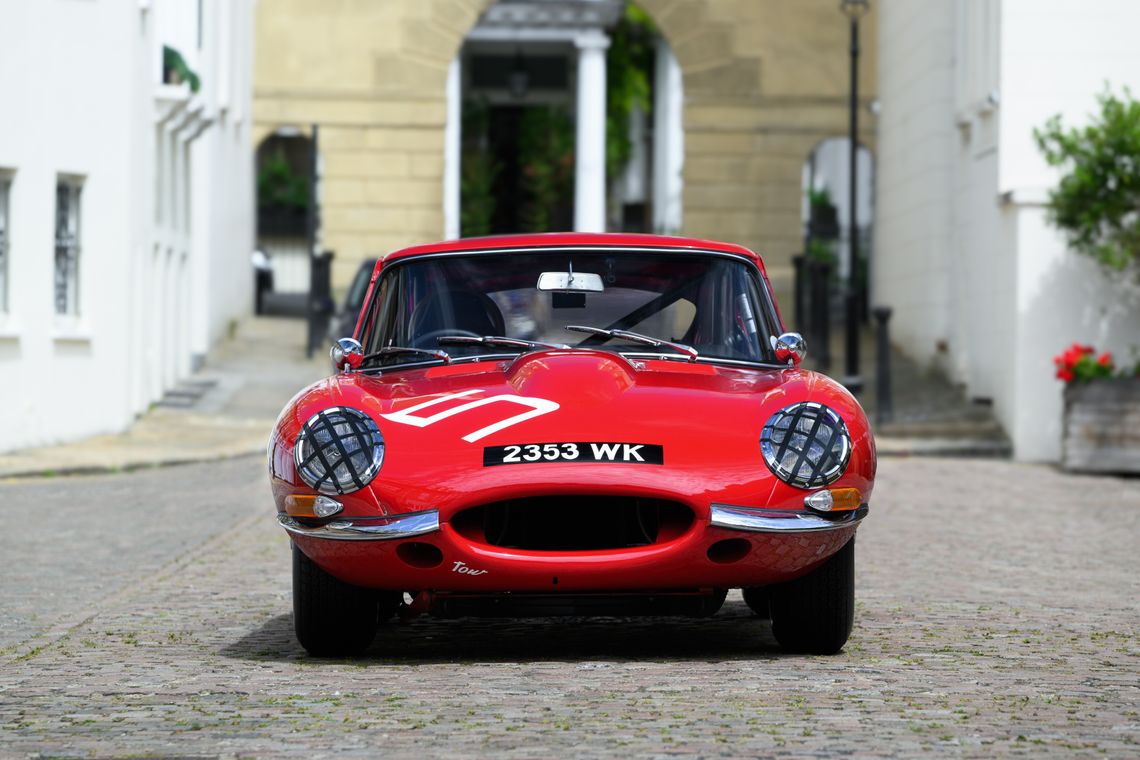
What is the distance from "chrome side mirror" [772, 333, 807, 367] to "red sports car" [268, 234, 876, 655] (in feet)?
0.87

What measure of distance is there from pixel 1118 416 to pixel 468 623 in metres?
12.3

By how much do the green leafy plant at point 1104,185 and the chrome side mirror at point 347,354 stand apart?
1331 cm

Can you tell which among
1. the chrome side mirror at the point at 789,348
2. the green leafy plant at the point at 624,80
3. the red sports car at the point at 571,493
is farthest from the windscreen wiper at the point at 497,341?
the green leafy plant at the point at 624,80

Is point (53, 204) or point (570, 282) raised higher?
point (53, 204)

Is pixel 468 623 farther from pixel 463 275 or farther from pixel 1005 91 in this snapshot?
pixel 1005 91

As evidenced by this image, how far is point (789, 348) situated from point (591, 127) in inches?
1191

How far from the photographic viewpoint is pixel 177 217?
89.9 feet

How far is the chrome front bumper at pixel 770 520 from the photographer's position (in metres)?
6.70

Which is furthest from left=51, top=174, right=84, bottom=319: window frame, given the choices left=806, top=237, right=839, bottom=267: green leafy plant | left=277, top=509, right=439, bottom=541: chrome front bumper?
left=806, top=237, right=839, bottom=267: green leafy plant

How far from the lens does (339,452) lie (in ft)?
22.5

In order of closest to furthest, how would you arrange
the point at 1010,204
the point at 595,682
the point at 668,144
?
the point at 595,682, the point at 1010,204, the point at 668,144

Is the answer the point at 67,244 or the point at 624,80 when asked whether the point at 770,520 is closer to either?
the point at 67,244

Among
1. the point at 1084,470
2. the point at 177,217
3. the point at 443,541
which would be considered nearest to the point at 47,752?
the point at 443,541

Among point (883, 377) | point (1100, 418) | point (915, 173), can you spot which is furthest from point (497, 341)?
point (915, 173)
